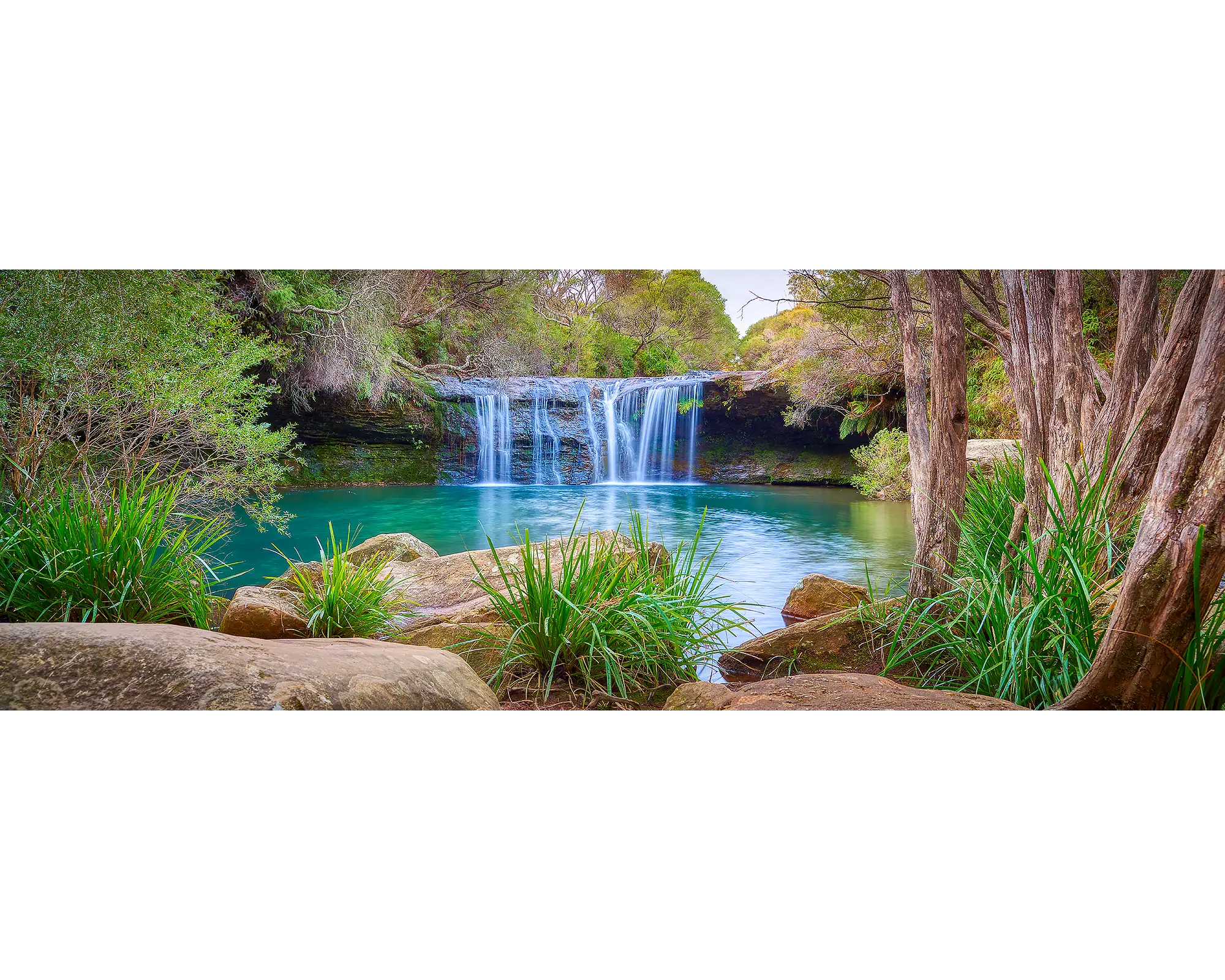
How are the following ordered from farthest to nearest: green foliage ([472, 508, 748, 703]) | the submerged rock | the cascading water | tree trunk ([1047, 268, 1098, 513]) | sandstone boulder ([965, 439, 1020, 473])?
sandstone boulder ([965, 439, 1020, 473]), the cascading water, tree trunk ([1047, 268, 1098, 513]), the submerged rock, green foliage ([472, 508, 748, 703])

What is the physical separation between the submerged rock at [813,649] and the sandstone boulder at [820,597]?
0.06m

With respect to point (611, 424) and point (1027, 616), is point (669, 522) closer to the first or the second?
point (611, 424)

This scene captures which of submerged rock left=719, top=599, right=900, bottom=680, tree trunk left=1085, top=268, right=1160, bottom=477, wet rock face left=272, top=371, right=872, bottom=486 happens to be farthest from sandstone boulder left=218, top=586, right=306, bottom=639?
tree trunk left=1085, top=268, right=1160, bottom=477

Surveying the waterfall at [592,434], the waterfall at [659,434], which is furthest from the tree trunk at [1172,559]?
the waterfall at [592,434]

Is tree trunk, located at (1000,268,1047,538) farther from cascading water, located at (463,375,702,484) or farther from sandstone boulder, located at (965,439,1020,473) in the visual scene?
cascading water, located at (463,375,702,484)

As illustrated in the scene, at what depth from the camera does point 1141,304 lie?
9.01ft

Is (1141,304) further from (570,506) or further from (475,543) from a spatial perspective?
(475,543)

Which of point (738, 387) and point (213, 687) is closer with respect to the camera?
point (213, 687)

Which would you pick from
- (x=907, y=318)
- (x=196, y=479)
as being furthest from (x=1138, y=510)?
(x=196, y=479)

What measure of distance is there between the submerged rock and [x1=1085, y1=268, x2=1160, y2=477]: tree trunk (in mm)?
1105

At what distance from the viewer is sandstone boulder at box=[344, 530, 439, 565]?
2.71m

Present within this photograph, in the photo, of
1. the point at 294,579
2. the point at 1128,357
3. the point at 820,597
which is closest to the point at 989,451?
the point at 1128,357

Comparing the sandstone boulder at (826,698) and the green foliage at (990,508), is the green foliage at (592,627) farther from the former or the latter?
the green foliage at (990,508)
